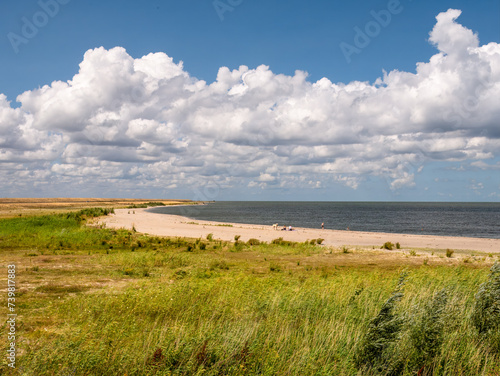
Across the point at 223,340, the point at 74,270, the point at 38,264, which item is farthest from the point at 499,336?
the point at 38,264

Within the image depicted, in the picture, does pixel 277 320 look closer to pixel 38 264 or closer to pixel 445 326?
pixel 445 326

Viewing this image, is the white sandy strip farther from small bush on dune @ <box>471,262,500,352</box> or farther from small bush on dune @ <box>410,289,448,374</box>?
small bush on dune @ <box>410,289,448,374</box>

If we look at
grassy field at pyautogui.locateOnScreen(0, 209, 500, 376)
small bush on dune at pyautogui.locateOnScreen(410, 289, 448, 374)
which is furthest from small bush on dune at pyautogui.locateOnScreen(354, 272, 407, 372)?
small bush on dune at pyautogui.locateOnScreen(410, 289, 448, 374)

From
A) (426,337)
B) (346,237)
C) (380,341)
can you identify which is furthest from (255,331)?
(346,237)

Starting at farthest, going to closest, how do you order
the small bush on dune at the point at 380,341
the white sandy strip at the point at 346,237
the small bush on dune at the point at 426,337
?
1. the white sandy strip at the point at 346,237
2. the small bush on dune at the point at 426,337
3. the small bush on dune at the point at 380,341

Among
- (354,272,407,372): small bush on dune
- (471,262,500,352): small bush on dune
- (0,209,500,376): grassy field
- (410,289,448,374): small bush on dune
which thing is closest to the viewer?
(0,209,500,376): grassy field

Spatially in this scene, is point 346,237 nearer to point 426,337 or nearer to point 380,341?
point 426,337

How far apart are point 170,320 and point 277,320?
283 cm

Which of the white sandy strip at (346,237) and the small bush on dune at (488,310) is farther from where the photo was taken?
the white sandy strip at (346,237)

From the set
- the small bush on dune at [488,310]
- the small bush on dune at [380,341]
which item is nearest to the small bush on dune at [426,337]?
the small bush on dune at [380,341]

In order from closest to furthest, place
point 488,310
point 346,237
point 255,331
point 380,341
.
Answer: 1. point 380,341
2. point 255,331
3. point 488,310
4. point 346,237

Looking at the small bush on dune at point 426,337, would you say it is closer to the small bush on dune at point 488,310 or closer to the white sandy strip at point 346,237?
the small bush on dune at point 488,310

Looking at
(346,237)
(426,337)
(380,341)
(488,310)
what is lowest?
(346,237)

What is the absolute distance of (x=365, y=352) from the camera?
7.44 meters
